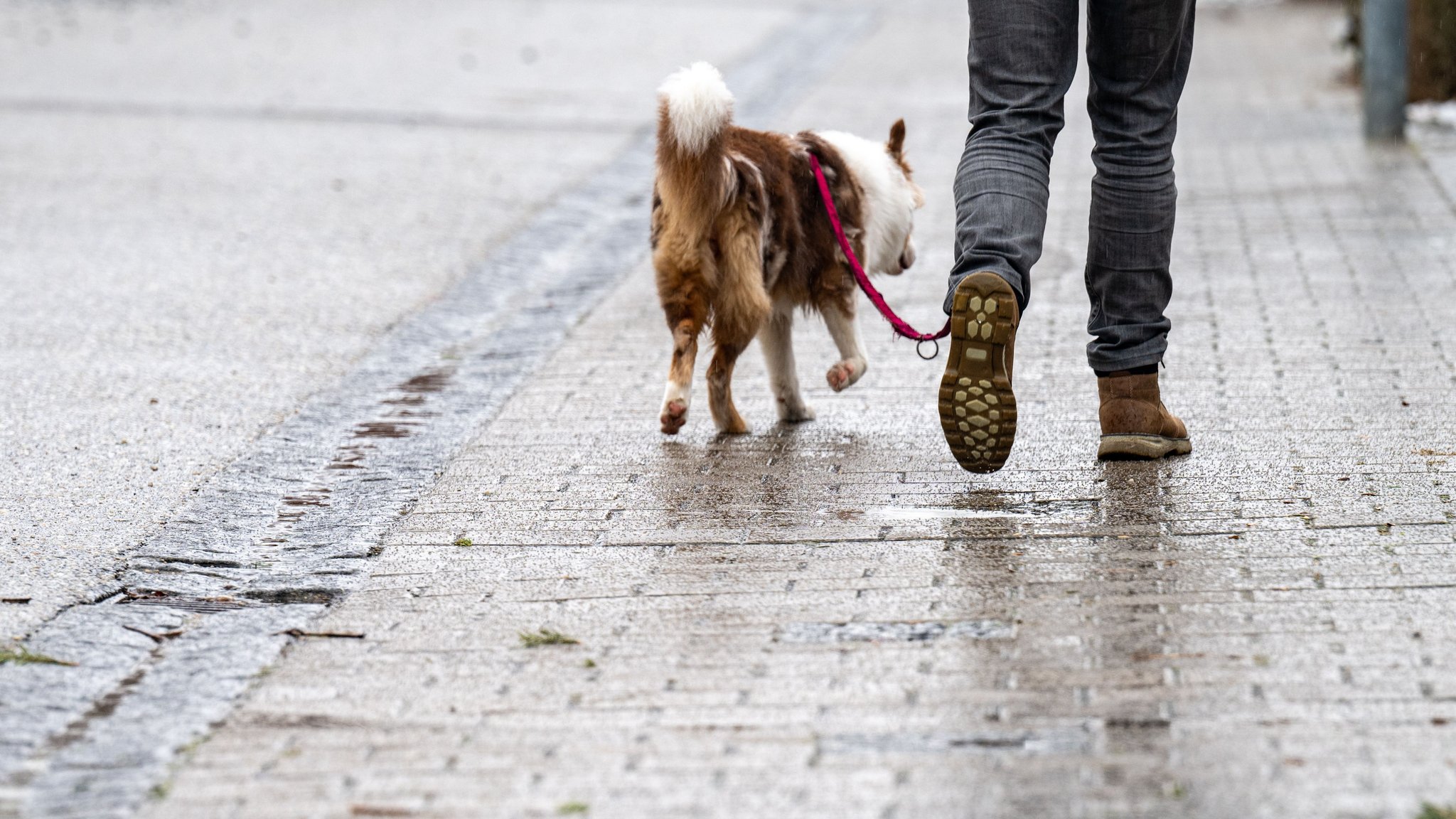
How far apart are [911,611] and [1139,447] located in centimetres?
114

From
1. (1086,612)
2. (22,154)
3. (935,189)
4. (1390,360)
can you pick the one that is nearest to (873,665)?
(1086,612)

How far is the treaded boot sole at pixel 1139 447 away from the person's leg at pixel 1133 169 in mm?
173

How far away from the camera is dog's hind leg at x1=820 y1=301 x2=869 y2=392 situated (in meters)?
4.80

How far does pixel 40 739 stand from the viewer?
2869 mm

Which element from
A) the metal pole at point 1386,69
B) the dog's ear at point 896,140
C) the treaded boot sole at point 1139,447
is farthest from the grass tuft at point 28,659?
the metal pole at point 1386,69

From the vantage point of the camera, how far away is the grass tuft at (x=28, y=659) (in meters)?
3.17

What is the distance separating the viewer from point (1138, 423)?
4.23 metres

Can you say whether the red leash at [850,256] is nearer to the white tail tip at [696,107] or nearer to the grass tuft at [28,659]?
the white tail tip at [696,107]

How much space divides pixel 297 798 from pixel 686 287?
2.11m

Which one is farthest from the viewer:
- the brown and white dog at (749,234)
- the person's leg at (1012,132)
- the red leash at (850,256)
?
the red leash at (850,256)

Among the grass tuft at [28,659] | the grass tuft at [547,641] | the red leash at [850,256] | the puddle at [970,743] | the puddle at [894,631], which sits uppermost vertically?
the red leash at [850,256]

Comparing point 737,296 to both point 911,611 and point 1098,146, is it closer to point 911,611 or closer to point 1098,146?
point 1098,146

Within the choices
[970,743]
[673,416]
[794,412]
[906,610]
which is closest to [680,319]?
[673,416]

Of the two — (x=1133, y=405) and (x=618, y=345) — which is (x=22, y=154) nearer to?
(x=618, y=345)
